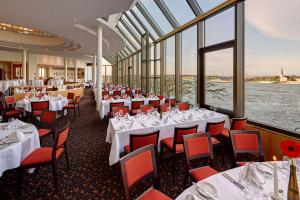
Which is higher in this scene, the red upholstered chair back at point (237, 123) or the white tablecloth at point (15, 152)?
the red upholstered chair back at point (237, 123)

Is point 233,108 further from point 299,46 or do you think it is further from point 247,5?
point 247,5

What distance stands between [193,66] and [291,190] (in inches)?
225

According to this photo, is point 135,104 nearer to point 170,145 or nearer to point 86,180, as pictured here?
point 170,145

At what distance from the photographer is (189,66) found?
703 cm

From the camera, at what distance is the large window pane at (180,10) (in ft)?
20.5

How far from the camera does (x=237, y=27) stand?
455cm

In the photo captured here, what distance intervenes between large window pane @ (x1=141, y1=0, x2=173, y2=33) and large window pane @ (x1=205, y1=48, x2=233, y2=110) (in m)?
2.84

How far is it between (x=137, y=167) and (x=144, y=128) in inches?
67.8

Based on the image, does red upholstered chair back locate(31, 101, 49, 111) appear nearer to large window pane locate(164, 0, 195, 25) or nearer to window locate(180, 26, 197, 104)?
window locate(180, 26, 197, 104)

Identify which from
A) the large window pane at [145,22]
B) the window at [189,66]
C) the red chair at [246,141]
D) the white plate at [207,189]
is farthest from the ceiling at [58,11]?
the white plate at [207,189]

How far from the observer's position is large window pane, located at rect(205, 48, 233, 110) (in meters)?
5.04

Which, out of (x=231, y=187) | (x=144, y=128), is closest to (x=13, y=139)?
(x=144, y=128)

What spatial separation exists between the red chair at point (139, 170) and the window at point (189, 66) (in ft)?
16.1

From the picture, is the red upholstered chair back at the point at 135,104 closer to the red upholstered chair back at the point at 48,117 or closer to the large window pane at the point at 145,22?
the red upholstered chair back at the point at 48,117
